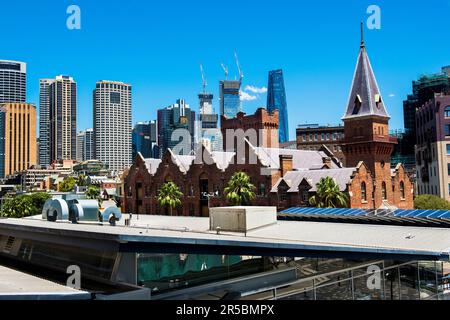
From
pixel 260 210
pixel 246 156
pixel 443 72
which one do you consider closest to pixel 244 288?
pixel 260 210

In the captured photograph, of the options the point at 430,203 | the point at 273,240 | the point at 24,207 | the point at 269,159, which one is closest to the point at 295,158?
the point at 269,159

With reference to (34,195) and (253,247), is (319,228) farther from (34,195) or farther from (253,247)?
(34,195)

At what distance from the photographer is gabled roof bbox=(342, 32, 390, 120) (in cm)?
7312

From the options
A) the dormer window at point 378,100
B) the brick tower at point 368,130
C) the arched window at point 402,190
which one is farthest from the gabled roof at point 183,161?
the arched window at point 402,190

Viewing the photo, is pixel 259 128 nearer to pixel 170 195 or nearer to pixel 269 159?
pixel 269 159

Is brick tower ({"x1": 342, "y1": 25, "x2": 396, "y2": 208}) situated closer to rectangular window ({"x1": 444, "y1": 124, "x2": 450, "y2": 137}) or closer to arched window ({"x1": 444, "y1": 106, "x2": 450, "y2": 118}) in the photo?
rectangular window ({"x1": 444, "y1": 124, "x2": 450, "y2": 137})

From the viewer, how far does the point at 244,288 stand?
81.8 feet

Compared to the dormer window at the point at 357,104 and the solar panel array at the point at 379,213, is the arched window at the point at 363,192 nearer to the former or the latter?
the dormer window at the point at 357,104

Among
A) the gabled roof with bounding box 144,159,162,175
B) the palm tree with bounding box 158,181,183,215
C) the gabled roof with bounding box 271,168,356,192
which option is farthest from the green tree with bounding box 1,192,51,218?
the gabled roof with bounding box 271,168,356,192

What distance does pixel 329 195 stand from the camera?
201ft

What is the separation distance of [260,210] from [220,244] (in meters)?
16.5

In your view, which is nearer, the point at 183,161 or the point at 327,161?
the point at 327,161

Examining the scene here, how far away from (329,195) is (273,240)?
Result: 37.4 meters

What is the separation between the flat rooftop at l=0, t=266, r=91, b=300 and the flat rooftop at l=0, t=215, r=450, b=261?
8.33ft
